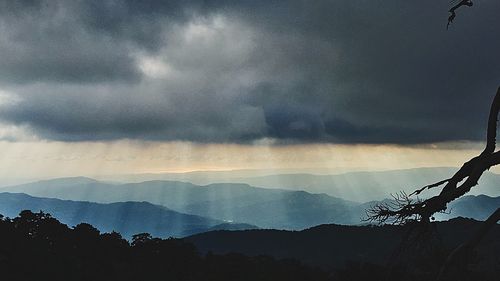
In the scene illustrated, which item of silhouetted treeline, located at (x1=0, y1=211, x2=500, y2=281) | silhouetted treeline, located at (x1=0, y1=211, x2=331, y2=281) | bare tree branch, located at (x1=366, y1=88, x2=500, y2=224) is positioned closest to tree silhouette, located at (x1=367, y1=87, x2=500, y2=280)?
bare tree branch, located at (x1=366, y1=88, x2=500, y2=224)

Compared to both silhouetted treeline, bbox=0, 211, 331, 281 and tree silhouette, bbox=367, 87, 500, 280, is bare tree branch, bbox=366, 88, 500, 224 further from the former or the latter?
silhouetted treeline, bbox=0, 211, 331, 281

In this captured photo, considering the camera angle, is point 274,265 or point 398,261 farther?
point 274,265

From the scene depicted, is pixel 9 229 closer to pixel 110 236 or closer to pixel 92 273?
pixel 92 273

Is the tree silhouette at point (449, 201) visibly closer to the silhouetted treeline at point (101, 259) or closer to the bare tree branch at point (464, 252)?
the bare tree branch at point (464, 252)

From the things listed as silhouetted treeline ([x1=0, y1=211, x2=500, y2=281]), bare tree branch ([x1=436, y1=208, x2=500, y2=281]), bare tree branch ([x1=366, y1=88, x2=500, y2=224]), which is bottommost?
bare tree branch ([x1=436, y1=208, x2=500, y2=281])

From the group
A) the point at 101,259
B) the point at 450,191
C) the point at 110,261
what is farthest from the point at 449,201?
the point at 101,259

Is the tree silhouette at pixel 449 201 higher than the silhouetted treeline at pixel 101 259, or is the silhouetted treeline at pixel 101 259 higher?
the silhouetted treeline at pixel 101 259

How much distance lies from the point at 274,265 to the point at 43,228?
48.5m

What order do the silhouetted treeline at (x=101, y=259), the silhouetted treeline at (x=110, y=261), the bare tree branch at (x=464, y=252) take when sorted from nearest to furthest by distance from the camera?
the bare tree branch at (x=464, y=252) → the silhouetted treeline at (x=101, y=259) → the silhouetted treeline at (x=110, y=261)

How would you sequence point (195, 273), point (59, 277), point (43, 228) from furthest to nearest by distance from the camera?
point (195, 273) → point (43, 228) → point (59, 277)

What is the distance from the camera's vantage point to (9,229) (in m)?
68.2

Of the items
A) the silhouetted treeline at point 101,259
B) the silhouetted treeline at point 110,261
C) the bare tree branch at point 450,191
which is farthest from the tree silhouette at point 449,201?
the silhouetted treeline at point 101,259

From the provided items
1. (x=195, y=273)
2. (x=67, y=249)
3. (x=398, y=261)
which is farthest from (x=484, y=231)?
(x=195, y=273)

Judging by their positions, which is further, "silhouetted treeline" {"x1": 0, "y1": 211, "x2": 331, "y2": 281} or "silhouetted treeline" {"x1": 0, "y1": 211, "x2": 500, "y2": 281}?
"silhouetted treeline" {"x1": 0, "y1": 211, "x2": 500, "y2": 281}
